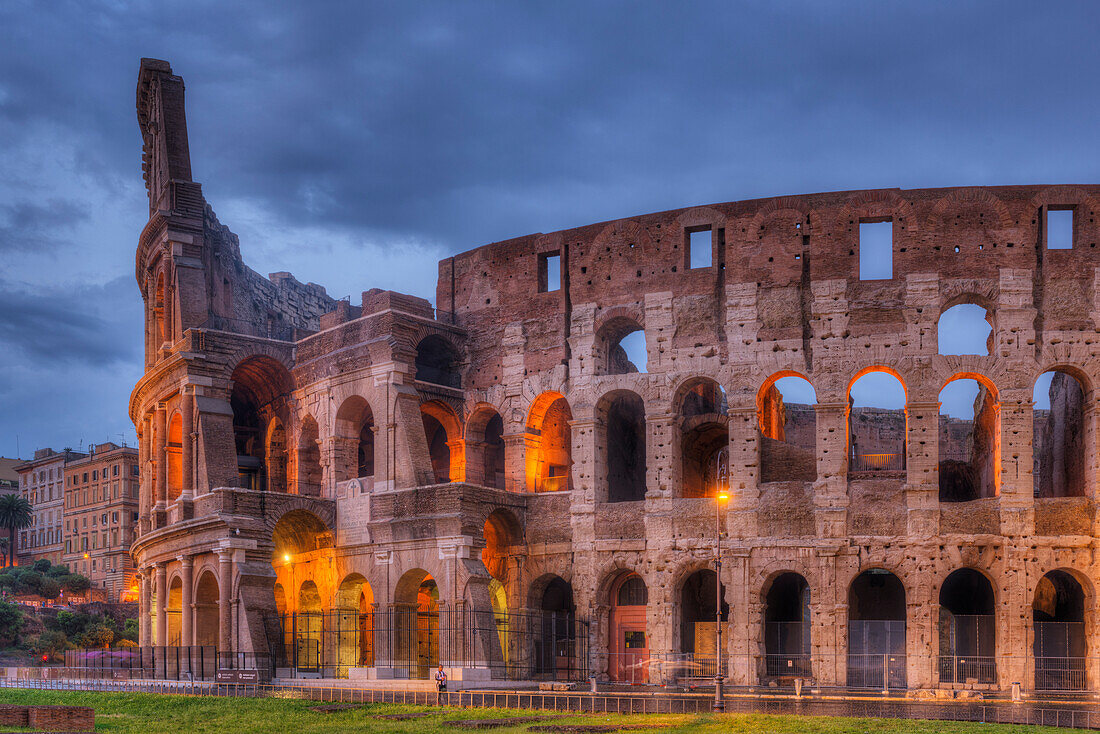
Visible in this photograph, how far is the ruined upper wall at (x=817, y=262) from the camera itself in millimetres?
37562

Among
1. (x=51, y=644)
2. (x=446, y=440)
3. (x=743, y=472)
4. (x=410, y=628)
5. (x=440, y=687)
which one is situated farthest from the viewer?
(x=51, y=644)

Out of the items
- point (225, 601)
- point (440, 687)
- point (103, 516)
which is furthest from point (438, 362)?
point (103, 516)

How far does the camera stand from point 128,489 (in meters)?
93.9

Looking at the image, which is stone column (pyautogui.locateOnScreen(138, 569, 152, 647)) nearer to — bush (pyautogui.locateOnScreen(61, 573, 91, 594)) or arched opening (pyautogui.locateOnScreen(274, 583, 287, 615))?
arched opening (pyautogui.locateOnScreen(274, 583, 287, 615))

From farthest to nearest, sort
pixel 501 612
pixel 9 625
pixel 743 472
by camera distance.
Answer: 1. pixel 9 625
2. pixel 501 612
3. pixel 743 472

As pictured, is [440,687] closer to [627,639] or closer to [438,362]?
[627,639]

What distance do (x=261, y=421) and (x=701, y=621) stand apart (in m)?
19.9

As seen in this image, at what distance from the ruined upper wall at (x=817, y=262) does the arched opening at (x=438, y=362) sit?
129 inches

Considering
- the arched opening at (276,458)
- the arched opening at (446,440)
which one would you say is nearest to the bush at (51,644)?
the arched opening at (276,458)

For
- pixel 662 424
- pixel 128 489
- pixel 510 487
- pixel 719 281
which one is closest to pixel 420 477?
pixel 510 487

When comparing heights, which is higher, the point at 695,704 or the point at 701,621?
the point at 701,621

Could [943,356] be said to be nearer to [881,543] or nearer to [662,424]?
[881,543]

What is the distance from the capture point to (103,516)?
95875 mm

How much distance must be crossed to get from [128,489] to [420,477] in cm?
5927
